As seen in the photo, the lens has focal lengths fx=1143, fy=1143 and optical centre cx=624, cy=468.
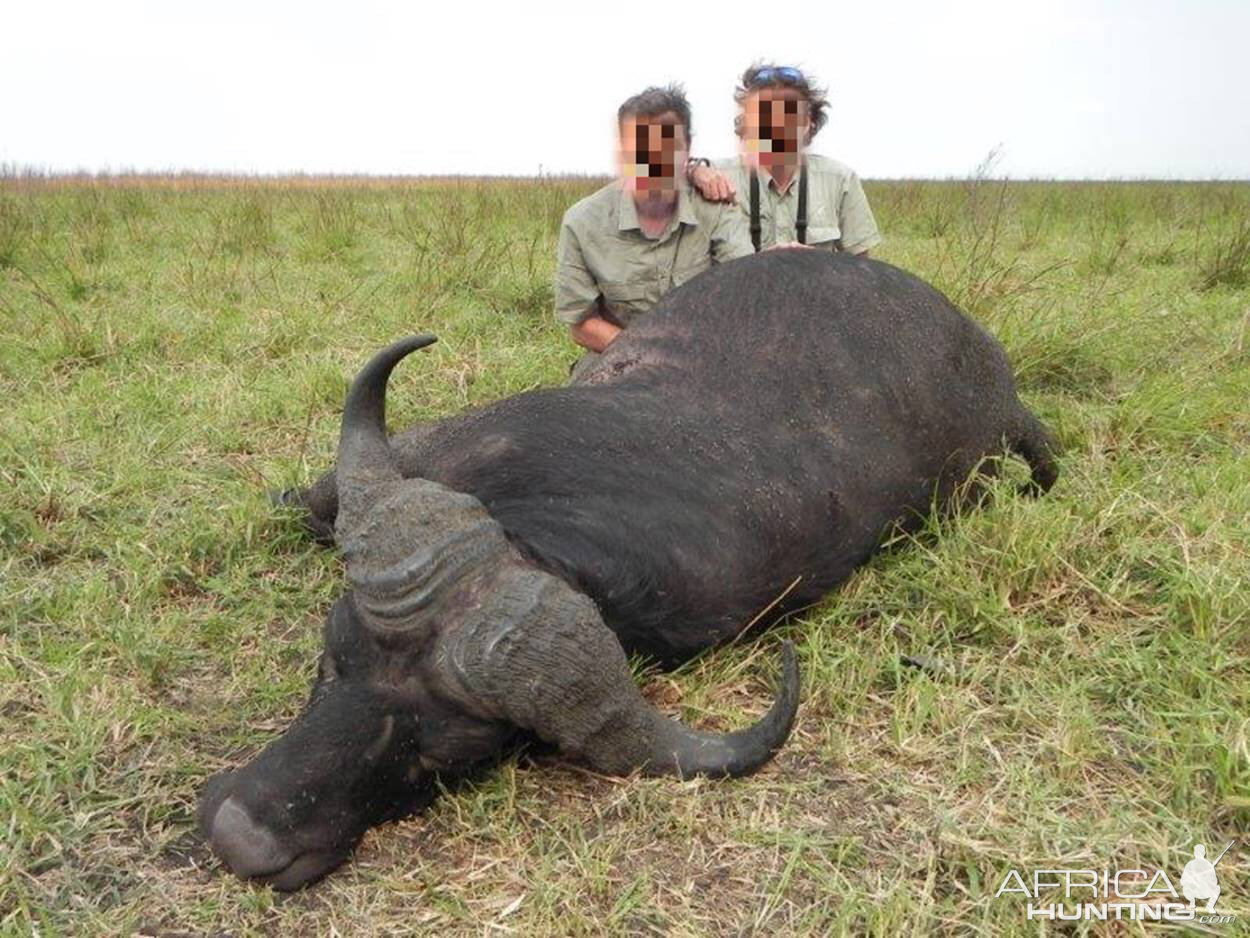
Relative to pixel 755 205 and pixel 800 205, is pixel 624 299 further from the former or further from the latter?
pixel 800 205

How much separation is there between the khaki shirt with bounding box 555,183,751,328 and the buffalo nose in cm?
321

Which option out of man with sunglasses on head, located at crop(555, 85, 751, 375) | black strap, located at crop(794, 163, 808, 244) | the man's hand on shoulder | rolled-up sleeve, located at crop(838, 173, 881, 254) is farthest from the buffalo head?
rolled-up sleeve, located at crop(838, 173, 881, 254)

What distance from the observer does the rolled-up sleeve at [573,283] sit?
16.5 feet

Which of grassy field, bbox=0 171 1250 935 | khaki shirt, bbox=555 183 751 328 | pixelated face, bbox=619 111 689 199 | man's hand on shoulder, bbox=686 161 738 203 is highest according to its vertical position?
pixelated face, bbox=619 111 689 199

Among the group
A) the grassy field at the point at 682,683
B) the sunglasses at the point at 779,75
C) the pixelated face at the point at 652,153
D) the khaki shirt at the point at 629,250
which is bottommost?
the grassy field at the point at 682,683

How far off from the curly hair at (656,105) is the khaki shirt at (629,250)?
32 centimetres

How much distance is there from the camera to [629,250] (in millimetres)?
4973

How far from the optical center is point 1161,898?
2.18 meters

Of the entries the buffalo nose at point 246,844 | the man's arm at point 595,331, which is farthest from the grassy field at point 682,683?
the man's arm at point 595,331

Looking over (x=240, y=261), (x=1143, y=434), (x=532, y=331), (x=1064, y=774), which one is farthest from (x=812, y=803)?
(x=240, y=261)

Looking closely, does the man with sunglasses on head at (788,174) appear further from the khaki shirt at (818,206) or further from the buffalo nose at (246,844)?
the buffalo nose at (246,844)

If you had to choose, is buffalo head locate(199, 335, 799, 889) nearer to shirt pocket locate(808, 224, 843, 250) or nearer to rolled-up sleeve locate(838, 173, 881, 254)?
shirt pocket locate(808, 224, 843, 250)

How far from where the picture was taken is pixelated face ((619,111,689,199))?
14.9 feet

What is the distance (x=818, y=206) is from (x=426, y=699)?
3819mm
